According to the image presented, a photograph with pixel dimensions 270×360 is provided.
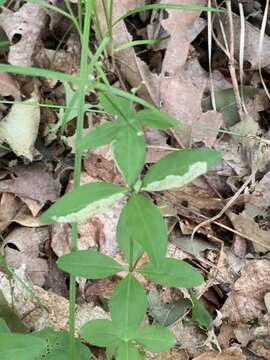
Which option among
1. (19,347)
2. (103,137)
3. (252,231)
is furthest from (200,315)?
(103,137)

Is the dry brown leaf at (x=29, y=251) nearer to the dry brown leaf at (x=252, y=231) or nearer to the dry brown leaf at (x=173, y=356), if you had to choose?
the dry brown leaf at (x=173, y=356)

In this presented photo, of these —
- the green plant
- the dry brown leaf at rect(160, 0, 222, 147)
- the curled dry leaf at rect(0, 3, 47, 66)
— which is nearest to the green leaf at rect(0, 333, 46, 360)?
the green plant

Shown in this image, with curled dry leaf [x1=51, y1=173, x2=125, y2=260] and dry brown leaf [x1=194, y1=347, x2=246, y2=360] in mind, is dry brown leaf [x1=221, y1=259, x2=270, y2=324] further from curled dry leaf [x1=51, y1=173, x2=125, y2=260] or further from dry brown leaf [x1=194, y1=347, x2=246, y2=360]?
curled dry leaf [x1=51, y1=173, x2=125, y2=260]

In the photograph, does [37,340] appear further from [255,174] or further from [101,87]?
[255,174]

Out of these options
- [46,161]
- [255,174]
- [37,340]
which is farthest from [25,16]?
[37,340]

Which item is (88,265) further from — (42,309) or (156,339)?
(42,309)

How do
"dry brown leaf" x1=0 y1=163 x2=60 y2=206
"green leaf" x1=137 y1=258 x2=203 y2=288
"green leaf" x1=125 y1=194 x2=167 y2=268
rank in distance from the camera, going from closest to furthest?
"green leaf" x1=125 y1=194 x2=167 y2=268 < "green leaf" x1=137 y1=258 x2=203 y2=288 < "dry brown leaf" x1=0 y1=163 x2=60 y2=206
